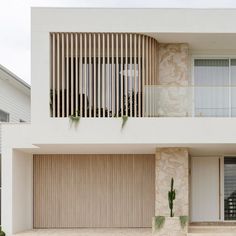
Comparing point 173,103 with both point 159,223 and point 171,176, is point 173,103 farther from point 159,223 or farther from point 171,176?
point 159,223

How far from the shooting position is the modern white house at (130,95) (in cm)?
1950

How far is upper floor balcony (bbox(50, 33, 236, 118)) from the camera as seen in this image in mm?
20203

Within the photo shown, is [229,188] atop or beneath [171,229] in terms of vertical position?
atop

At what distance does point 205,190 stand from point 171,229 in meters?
4.08

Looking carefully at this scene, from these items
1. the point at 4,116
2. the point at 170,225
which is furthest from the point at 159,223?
the point at 4,116

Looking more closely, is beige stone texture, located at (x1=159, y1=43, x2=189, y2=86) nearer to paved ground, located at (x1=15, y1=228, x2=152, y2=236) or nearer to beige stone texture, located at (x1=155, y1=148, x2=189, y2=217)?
beige stone texture, located at (x1=155, y1=148, x2=189, y2=217)

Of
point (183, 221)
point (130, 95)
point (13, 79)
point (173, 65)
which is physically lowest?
point (183, 221)

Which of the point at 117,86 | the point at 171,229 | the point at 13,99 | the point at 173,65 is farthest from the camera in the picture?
the point at 13,99

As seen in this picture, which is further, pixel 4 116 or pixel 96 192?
pixel 4 116

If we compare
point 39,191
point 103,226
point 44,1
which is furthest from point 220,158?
point 44,1

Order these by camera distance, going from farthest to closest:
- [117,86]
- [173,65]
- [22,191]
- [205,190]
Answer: [205,190], [22,191], [173,65], [117,86]

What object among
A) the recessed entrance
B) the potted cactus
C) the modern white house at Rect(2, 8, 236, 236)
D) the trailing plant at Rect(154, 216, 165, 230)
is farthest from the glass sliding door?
the trailing plant at Rect(154, 216, 165, 230)

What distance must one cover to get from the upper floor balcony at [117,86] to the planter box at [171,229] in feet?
11.2

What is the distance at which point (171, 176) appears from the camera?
20688 millimetres
